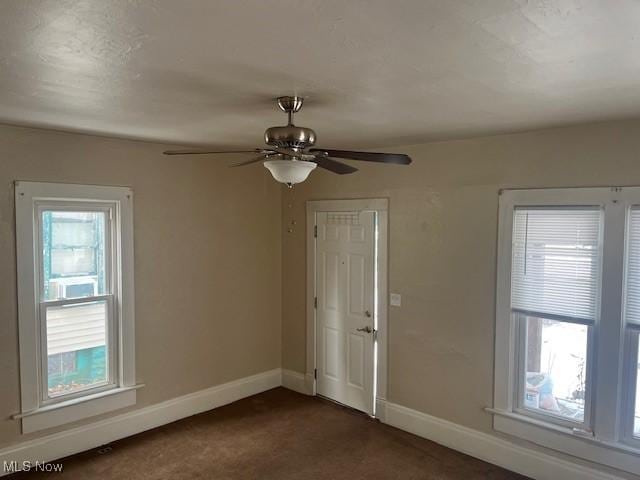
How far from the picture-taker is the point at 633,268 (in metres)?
3.07

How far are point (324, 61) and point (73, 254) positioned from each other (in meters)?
2.95

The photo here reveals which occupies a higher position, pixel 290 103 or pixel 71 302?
pixel 290 103

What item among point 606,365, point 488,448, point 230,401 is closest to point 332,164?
point 606,365

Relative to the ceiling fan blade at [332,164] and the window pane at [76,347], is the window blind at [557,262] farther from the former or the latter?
the window pane at [76,347]

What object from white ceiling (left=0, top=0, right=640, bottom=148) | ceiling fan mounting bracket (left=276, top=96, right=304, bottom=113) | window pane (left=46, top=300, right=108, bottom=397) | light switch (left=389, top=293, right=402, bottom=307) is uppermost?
white ceiling (left=0, top=0, right=640, bottom=148)

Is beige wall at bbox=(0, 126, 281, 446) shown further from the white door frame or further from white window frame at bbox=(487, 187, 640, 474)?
white window frame at bbox=(487, 187, 640, 474)

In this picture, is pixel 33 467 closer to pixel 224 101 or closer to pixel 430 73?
pixel 224 101

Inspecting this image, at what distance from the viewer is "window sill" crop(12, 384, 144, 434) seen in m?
3.61

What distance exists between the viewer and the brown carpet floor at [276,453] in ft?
11.8

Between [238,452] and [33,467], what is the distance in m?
1.54

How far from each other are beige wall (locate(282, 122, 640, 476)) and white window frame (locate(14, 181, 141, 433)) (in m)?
2.19

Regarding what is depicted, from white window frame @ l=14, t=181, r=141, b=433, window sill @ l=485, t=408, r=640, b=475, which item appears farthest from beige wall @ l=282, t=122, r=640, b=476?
white window frame @ l=14, t=181, r=141, b=433

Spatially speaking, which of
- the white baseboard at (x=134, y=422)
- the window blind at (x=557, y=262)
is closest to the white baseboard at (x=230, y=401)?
the white baseboard at (x=134, y=422)

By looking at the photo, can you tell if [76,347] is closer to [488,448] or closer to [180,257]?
[180,257]
